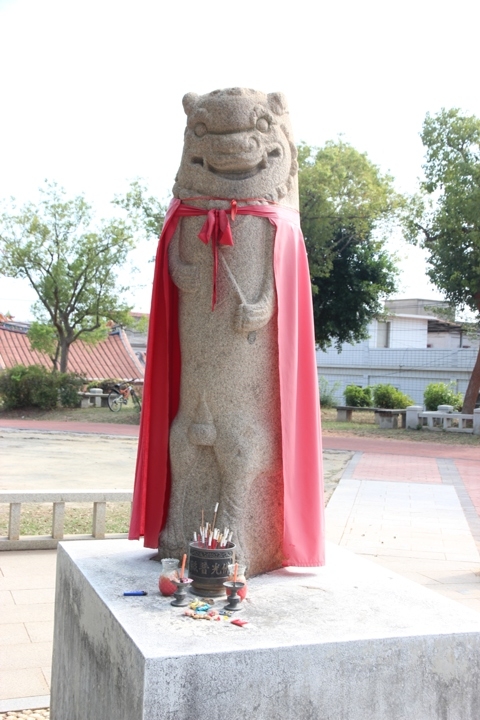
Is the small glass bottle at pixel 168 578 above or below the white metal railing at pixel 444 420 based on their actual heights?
below

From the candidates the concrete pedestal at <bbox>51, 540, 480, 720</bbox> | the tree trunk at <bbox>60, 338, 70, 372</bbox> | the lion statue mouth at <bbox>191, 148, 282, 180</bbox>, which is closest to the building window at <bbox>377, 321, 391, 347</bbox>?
the tree trunk at <bbox>60, 338, 70, 372</bbox>

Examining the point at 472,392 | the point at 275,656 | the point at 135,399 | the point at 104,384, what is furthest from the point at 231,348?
the point at 104,384

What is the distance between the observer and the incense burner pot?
3.18 m

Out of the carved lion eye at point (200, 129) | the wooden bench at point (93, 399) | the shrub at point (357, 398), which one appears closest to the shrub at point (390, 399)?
the shrub at point (357, 398)

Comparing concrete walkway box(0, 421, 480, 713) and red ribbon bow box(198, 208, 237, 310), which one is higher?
red ribbon bow box(198, 208, 237, 310)

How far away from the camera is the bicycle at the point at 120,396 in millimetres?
23734

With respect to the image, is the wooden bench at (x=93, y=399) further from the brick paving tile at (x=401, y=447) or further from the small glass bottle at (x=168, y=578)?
the small glass bottle at (x=168, y=578)

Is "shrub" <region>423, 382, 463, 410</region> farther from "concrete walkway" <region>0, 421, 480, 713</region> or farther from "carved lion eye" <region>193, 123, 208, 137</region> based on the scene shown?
"carved lion eye" <region>193, 123, 208, 137</region>

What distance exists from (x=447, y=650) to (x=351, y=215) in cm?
1857

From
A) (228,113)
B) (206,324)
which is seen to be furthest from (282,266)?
(228,113)

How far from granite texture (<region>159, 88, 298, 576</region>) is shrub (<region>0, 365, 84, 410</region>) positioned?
67.6 ft

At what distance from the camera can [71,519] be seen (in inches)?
316

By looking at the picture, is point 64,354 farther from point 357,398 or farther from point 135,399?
point 357,398

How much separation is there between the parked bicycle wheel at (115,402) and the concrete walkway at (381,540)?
28.4 feet
